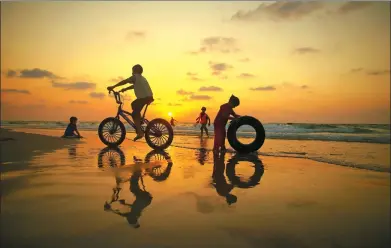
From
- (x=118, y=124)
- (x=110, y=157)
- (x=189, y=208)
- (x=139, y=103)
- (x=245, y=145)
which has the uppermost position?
(x=139, y=103)

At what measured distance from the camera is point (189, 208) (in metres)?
3.33

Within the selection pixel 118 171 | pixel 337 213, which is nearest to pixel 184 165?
pixel 118 171

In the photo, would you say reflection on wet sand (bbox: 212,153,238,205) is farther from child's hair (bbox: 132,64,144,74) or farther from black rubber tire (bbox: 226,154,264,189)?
child's hair (bbox: 132,64,144,74)

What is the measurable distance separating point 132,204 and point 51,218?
2.82 ft

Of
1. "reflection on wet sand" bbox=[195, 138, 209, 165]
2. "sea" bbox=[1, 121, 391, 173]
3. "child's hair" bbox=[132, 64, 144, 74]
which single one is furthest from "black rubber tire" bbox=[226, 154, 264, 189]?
"child's hair" bbox=[132, 64, 144, 74]

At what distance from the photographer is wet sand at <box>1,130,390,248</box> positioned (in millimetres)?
2523

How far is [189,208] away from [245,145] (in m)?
6.55

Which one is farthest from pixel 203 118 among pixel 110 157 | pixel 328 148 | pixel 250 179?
pixel 250 179

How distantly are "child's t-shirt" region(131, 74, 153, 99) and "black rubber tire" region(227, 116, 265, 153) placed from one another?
3.10 meters

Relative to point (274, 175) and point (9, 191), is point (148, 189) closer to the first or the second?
point (9, 191)

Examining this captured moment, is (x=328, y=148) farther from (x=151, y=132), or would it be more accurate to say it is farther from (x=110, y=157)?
(x=110, y=157)

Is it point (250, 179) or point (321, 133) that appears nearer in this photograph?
point (250, 179)

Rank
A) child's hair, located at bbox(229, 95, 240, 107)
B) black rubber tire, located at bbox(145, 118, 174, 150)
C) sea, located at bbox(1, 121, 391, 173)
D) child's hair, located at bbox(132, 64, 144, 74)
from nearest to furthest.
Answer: sea, located at bbox(1, 121, 391, 173) → child's hair, located at bbox(229, 95, 240, 107) → child's hair, located at bbox(132, 64, 144, 74) → black rubber tire, located at bbox(145, 118, 174, 150)

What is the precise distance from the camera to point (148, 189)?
4164mm
